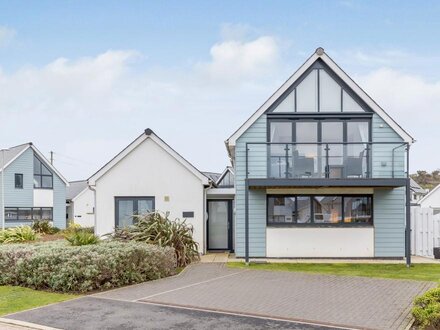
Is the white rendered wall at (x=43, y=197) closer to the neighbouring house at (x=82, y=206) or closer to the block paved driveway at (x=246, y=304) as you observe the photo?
the neighbouring house at (x=82, y=206)

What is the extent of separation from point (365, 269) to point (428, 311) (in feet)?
23.9

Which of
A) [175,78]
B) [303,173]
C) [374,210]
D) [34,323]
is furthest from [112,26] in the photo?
[374,210]

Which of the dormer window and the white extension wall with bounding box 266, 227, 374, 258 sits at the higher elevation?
the dormer window

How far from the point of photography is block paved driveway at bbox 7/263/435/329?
324 inches

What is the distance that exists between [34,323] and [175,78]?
14.6 metres

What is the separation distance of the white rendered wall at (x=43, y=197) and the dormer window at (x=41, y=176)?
0.33 m

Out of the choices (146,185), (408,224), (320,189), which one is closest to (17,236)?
(146,185)

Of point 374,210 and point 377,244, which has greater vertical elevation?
point 374,210

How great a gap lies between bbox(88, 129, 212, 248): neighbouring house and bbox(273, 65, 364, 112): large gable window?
4724 millimetres

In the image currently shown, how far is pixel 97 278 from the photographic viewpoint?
11273 millimetres

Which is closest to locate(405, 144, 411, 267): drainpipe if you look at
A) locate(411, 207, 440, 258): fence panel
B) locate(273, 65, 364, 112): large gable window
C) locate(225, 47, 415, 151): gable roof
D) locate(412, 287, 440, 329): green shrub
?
locate(225, 47, 415, 151): gable roof

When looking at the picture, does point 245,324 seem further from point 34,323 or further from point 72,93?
point 72,93

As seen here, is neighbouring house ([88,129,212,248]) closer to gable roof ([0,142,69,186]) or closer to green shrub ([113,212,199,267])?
green shrub ([113,212,199,267])

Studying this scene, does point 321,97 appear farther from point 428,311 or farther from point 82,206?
point 82,206
